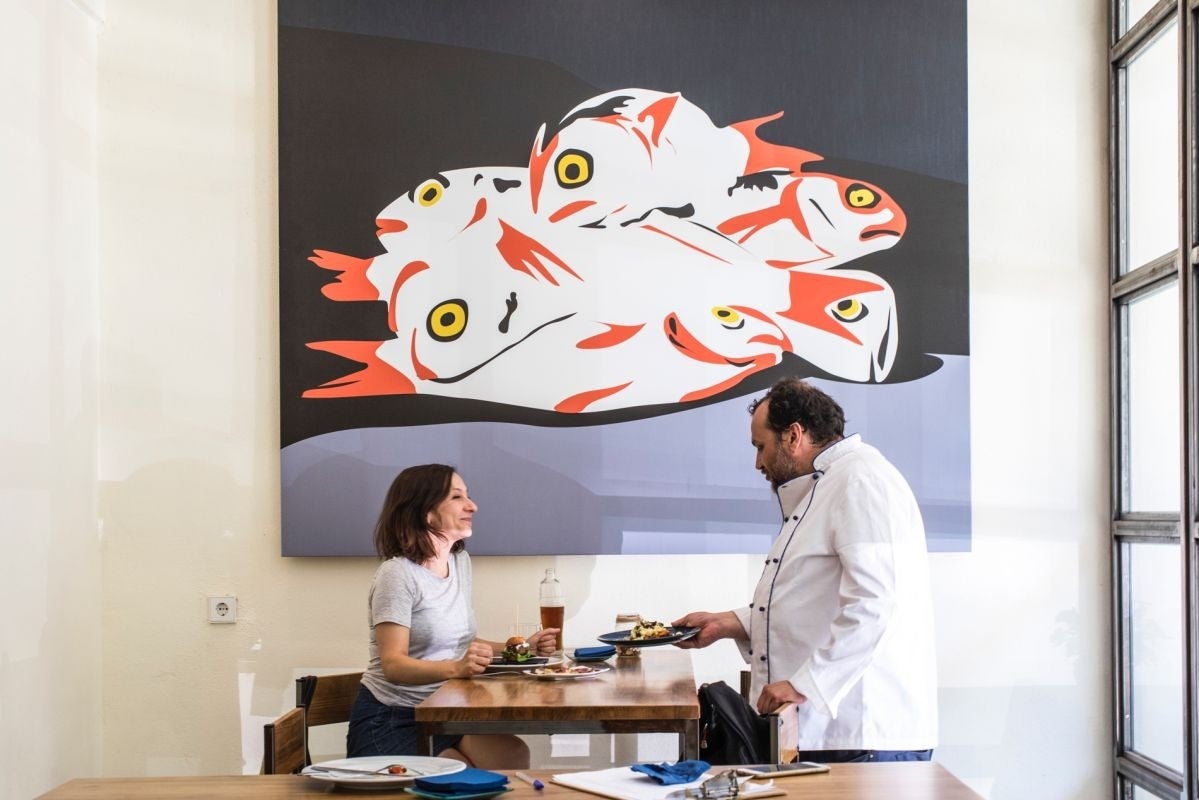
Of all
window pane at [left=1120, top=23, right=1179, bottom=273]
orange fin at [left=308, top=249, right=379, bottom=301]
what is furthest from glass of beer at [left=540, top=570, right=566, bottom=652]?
window pane at [left=1120, top=23, right=1179, bottom=273]

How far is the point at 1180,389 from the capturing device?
329 cm

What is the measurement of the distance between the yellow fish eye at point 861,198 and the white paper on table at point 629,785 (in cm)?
241

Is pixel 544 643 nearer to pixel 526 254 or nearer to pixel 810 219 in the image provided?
pixel 526 254

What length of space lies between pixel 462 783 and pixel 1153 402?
105 inches

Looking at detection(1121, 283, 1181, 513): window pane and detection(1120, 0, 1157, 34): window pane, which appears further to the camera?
detection(1120, 0, 1157, 34): window pane

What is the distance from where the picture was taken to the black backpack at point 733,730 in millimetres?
2410

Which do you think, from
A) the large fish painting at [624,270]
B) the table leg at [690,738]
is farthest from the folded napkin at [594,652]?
the large fish painting at [624,270]

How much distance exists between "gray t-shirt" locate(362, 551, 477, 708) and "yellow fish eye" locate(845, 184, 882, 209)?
173 centimetres

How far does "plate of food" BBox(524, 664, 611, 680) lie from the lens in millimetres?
2840

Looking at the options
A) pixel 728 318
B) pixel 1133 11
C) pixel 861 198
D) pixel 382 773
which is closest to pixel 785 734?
pixel 382 773

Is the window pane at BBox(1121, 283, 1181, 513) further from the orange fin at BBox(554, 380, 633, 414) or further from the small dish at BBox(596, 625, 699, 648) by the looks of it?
the orange fin at BBox(554, 380, 633, 414)

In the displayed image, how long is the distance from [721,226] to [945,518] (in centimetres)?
115

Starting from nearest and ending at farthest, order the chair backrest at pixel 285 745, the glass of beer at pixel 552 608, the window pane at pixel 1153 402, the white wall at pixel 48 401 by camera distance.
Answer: the chair backrest at pixel 285 745, the white wall at pixel 48 401, the glass of beer at pixel 552 608, the window pane at pixel 1153 402

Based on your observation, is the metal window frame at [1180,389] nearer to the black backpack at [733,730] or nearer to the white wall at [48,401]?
the black backpack at [733,730]
